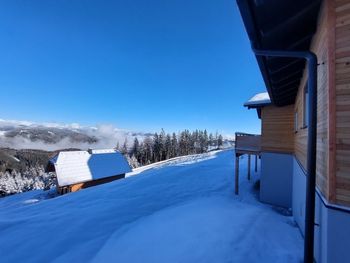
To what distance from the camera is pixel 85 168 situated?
21.3 metres

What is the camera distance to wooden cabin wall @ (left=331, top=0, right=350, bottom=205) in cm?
262

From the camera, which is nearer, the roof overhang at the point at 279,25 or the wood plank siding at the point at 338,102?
the wood plank siding at the point at 338,102

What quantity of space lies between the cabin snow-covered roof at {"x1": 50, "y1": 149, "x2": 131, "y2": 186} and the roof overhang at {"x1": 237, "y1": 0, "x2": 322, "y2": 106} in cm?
1873

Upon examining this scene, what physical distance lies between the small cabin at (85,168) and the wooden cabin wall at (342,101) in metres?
19.8

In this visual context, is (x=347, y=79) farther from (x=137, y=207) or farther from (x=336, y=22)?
(x=137, y=207)

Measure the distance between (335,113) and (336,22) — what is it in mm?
1117

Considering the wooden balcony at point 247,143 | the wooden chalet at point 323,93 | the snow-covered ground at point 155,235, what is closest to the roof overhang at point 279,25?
the wooden chalet at point 323,93

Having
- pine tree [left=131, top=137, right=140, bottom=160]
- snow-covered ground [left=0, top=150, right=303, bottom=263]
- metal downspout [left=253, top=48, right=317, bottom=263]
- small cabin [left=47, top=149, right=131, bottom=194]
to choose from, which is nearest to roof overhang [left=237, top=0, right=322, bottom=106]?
metal downspout [left=253, top=48, right=317, bottom=263]

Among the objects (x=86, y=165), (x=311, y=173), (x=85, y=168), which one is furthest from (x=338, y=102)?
(x=86, y=165)

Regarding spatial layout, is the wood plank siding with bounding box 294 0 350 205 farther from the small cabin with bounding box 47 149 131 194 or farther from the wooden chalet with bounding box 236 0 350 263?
the small cabin with bounding box 47 149 131 194

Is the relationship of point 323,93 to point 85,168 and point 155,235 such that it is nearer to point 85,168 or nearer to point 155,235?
point 155,235

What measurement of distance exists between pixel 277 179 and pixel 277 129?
224 cm

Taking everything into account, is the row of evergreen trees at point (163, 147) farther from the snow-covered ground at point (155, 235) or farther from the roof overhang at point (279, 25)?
the roof overhang at point (279, 25)

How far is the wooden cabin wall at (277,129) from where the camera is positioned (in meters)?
9.73
